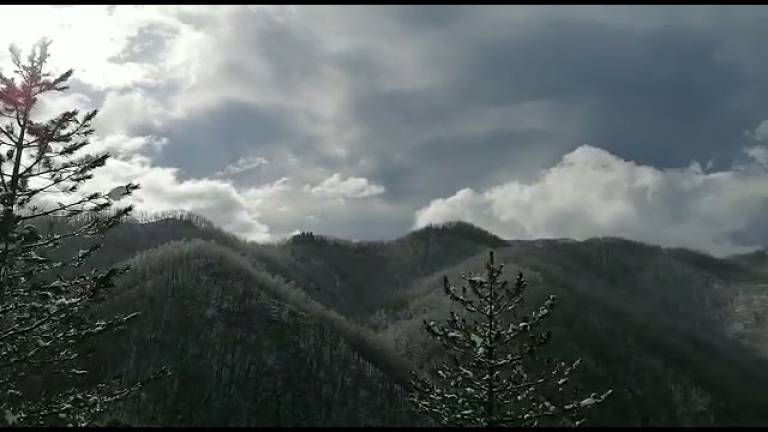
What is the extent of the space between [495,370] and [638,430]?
202 m

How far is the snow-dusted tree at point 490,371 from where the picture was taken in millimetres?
19078

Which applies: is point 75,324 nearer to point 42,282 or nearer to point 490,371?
point 42,282

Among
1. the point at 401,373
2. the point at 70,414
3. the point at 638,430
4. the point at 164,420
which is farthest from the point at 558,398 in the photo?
the point at 638,430

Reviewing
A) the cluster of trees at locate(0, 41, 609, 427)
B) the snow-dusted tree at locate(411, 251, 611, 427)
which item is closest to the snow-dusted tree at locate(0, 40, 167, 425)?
the cluster of trees at locate(0, 41, 609, 427)

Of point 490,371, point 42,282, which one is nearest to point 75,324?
point 42,282

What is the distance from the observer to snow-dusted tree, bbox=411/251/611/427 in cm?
1908

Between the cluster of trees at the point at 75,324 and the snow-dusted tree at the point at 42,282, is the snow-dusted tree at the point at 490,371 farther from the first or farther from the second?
the snow-dusted tree at the point at 42,282

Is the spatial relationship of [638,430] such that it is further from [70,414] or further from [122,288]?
[70,414]

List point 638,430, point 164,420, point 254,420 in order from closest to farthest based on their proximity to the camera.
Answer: point 164,420 → point 254,420 → point 638,430

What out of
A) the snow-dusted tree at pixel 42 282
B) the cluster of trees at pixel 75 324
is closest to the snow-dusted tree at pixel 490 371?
the cluster of trees at pixel 75 324

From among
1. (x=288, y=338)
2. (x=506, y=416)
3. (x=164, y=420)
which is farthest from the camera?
(x=288, y=338)

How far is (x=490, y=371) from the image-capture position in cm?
1956

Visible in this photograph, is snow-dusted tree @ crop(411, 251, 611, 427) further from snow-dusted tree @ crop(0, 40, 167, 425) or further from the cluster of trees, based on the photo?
snow-dusted tree @ crop(0, 40, 167, 425)

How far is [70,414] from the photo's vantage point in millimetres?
16734
